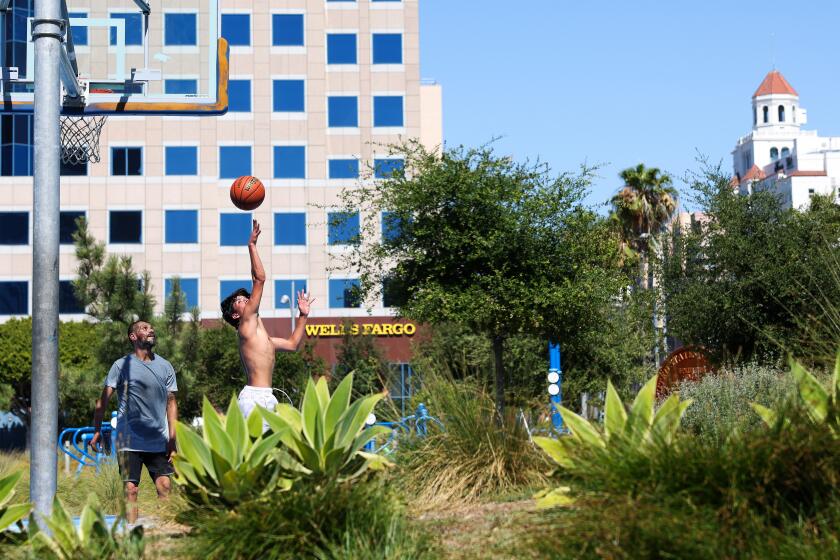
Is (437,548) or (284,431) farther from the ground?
(284,431)

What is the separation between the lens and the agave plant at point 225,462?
20.1ft

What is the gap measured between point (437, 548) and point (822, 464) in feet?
6.39

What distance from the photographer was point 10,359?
144ft

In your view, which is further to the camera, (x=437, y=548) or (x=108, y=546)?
(x=437, y=548)

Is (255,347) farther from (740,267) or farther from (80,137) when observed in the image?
(740,267)

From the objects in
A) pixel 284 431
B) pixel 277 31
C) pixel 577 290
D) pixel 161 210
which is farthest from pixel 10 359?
pixel 284 431

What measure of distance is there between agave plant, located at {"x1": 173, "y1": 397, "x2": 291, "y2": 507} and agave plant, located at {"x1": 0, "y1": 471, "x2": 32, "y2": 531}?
81 centimetres

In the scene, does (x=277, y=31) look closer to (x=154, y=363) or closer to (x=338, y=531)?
(x=154, y=363)

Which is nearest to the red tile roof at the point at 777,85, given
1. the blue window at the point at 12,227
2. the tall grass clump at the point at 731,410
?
the blue window at the point at 12,227

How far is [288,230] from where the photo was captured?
52.2 m

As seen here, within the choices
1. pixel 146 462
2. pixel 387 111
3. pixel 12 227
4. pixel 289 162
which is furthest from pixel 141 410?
pixel 387 111

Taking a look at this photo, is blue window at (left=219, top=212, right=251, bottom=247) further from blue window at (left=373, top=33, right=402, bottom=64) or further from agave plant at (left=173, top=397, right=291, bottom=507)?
agave plant at (left=173, top=397, right=291, bottom=507)

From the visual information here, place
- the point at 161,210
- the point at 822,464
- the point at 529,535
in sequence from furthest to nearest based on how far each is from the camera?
the point at 161,210
the point at 529,535
the point at 822,464

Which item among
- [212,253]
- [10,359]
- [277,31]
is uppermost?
[277,31]
